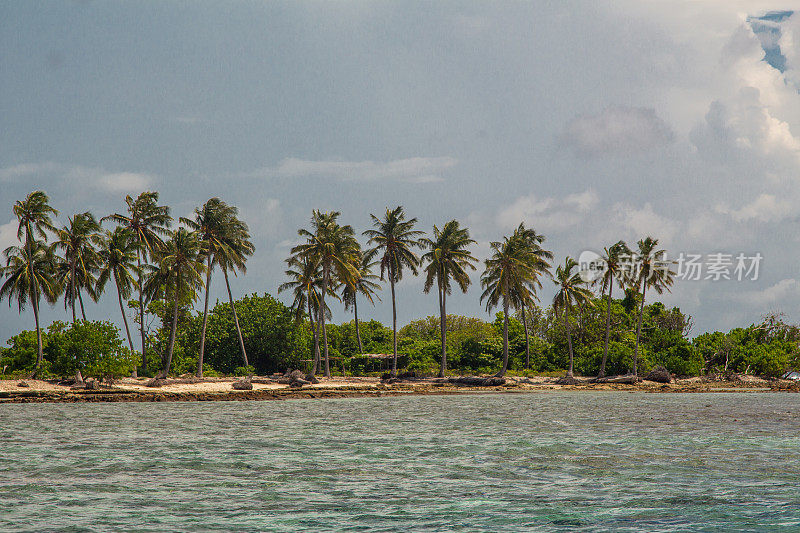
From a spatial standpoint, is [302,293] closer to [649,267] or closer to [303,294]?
[303,294]

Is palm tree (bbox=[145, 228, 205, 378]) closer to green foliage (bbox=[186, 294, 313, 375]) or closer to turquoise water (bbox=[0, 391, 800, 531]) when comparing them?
green foliage (bbox=[186, 294, 313, 375])

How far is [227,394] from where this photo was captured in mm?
44375

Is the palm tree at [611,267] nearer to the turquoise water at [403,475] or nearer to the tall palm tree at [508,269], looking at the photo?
the tall palm tree at [508,269]

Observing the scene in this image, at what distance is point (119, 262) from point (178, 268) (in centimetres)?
764

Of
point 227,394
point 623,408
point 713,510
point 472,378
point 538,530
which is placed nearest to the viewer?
point 538,530

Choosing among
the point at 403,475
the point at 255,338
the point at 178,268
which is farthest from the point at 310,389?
the point at 403,475

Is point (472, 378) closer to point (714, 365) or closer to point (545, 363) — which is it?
point (545, 363)

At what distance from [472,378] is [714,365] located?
28428 millimetres

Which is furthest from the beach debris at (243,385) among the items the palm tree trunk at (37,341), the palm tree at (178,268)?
the palm tree trunk at (37,341)

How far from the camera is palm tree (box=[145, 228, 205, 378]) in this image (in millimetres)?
52469

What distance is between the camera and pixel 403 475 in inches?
520

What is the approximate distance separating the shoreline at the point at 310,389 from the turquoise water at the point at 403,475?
16705 millimetres

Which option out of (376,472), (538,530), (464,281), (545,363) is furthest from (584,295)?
(538,530)

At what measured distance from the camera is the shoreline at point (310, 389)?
41.0m
